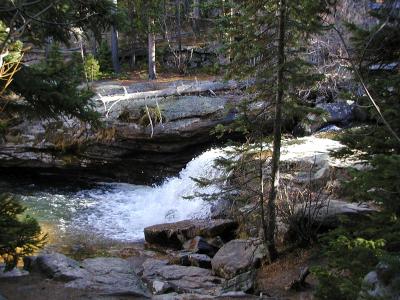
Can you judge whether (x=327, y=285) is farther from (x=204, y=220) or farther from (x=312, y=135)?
(x=312, y=135)

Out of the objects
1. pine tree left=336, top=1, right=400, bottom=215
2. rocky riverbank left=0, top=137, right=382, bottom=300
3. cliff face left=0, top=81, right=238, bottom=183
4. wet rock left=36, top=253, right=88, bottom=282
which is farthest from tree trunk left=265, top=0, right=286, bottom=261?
cliff face left=0, top=81, right=238, bottom=183

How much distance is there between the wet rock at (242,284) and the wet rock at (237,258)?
0.81m

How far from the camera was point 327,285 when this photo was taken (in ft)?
14.0

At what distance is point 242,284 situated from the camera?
7.66m

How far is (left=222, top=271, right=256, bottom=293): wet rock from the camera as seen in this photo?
755 centimetres

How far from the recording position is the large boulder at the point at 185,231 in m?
11.4

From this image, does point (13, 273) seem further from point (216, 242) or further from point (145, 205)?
point (145, 205)

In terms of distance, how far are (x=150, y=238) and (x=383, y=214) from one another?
819 cm

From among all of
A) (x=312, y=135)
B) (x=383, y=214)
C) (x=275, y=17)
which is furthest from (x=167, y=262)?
(x=312, y=135)

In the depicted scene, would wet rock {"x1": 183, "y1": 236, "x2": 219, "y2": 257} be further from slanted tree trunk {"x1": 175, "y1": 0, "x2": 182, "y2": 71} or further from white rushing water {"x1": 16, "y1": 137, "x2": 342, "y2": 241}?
slanted tree trunk {"x1": 175, "y1": 0, "x2": 182, "y2": 71}

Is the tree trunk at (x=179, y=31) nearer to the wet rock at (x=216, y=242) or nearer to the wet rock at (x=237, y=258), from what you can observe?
the wet rock at (x=216, y=242)

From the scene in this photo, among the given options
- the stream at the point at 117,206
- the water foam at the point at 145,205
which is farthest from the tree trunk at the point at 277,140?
the water foam at the point at 145,205

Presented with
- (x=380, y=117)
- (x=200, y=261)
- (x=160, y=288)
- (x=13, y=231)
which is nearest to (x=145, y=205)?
(x=200, y=261)

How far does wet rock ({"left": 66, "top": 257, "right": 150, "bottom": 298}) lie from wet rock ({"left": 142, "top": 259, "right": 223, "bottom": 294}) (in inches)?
20.6
